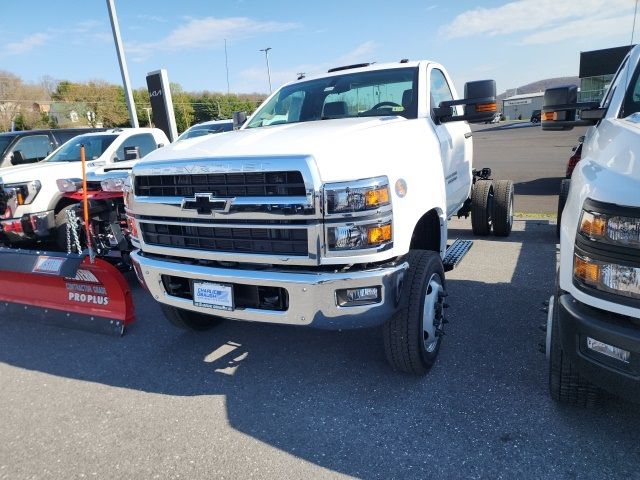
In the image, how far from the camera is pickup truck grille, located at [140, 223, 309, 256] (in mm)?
2580

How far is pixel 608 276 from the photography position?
1889mm

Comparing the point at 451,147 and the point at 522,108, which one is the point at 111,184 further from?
the point at 522,108

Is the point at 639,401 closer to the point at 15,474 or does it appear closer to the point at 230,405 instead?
the point at 230,405

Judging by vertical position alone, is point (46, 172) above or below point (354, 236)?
above

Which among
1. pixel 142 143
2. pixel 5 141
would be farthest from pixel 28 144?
pixel 142 143

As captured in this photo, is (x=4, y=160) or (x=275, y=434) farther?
(x=4, y=160)

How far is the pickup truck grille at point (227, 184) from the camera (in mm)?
2525

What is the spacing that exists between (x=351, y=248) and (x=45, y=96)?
6441 centimetres

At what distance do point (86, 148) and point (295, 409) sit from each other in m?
6.68

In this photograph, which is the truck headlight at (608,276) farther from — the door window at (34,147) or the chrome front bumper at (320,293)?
the door window at (34,147)

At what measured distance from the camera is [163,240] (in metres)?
3.11

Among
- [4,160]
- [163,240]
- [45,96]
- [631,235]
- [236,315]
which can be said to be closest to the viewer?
[631,235]

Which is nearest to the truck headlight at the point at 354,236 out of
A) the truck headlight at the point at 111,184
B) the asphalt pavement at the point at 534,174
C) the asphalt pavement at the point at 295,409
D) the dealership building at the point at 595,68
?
the asphalt pavement at the point at 295,409

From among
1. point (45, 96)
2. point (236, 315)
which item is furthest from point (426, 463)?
point (45, 96)
